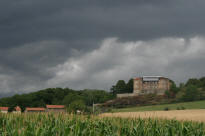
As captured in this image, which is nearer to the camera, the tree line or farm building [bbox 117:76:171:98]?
the tree line

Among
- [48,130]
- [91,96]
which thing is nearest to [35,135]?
[48,130]

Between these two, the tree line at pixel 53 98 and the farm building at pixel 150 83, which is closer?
the tree line at pixel 53 98

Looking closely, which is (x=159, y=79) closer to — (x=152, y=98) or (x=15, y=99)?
(x=152, y=98)

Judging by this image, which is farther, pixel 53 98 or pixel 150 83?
pixel 150 83

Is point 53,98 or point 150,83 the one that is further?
point 150,83

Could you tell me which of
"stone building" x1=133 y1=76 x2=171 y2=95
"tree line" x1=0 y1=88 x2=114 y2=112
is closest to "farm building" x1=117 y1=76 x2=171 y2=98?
"stone building" x1=133 y1=76 x2=171 y2=95

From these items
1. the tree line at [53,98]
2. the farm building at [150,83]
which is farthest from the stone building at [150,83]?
the tree line at [53,98]

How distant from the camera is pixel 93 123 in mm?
16750

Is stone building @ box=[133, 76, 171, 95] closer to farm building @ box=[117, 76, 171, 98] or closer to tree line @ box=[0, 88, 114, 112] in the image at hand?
farm building @ box=[117, 76, 171, 98]

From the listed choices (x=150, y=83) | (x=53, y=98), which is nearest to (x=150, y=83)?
(x=150, y=83)

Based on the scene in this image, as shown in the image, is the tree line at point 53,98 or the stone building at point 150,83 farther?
the stone building at point 150,83

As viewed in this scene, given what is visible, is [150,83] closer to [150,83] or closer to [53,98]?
[150,83]

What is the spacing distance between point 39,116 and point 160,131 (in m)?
8.09

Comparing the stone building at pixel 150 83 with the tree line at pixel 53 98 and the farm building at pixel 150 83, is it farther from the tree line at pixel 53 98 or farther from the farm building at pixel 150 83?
the tree line at pixel 53 98
